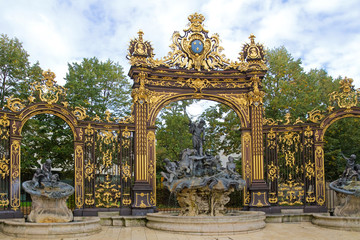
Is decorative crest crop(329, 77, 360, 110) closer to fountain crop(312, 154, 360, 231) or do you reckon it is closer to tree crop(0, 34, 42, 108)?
fountain crop(312, 154, 360, 231)

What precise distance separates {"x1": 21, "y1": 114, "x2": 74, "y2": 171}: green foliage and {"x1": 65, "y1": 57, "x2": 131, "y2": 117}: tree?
1.51 metres

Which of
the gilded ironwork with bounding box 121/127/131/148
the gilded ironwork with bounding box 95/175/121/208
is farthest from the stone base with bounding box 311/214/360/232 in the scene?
the gilded ironwork with bounding box 121/127/131/148

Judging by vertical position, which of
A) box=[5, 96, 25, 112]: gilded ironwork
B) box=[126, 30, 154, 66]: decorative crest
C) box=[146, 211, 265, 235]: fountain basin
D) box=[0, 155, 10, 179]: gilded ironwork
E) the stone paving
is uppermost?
box=[126, 30, 154, 66]: decorative crest

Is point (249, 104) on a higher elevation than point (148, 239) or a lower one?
higher

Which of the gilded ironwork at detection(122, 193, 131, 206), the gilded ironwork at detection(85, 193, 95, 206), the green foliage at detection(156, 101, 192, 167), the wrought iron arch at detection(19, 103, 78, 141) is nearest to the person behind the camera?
the wrought iron arch at detection(19, 103, 78, 141)

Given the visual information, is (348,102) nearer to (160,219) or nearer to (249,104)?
(249,104)

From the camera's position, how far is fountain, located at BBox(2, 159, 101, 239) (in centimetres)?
1077

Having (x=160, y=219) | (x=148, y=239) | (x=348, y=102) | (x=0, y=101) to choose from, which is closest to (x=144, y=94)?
(x=160, y=219)

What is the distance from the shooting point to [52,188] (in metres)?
11.8

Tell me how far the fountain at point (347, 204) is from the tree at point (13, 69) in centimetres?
1460

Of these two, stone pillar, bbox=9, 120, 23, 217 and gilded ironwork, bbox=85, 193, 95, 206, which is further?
gilded ironwork, bbox=85, 193, 95, 206

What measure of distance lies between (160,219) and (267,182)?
5183mm

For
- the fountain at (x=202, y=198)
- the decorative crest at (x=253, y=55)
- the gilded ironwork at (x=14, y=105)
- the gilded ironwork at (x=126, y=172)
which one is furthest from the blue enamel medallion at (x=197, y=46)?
the gilded ironwork at (x=14, y=105)

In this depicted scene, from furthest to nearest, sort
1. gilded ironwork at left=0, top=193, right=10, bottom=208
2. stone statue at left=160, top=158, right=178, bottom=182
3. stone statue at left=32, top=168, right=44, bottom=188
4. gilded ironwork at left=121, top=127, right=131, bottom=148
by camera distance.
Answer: gilded ironwork at left=121, top=127, right=131, bottom=148 → stone statue at left=160, top=158, right=178, bottom=182 → gilded ironwork at left=0, top=193, right=10, bottom=208 → stone statue at left=32, top=168, right=44, bottom=188
